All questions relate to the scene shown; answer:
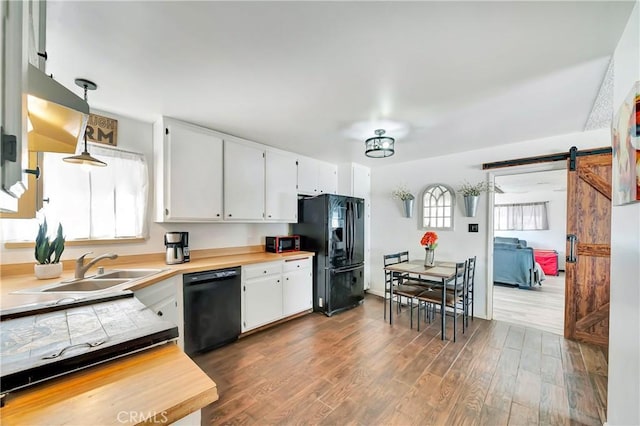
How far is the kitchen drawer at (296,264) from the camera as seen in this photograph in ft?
10.8

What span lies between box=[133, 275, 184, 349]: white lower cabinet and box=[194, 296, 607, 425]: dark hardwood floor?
21.9 inches

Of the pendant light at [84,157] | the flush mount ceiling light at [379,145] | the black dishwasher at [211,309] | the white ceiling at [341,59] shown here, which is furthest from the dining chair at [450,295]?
the pendant light at [84,157]

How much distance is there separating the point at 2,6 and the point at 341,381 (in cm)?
253


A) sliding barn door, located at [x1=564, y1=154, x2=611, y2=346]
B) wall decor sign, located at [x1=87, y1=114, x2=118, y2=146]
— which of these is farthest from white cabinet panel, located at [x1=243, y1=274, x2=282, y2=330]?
sliding barn door, located at [x1=564, y1=154, x2=611, y2=346]

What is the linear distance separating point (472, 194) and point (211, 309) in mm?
3493

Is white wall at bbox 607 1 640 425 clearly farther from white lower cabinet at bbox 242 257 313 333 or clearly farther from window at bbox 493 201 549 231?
window at bbox 493 201 549 231

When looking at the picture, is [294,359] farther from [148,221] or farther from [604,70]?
[604,70]

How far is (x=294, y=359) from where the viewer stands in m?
2.44

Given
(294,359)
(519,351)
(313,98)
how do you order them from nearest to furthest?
(313,98)
(294,359)
(519,351)

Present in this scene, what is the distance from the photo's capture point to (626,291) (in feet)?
4.26

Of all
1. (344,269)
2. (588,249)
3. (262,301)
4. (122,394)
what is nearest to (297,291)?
(262,301)

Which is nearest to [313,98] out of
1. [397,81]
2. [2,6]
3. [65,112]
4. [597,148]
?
[397,81]

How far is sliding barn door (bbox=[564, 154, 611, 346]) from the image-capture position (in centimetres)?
271

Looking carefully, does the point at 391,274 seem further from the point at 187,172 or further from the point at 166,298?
the point at 187,172
